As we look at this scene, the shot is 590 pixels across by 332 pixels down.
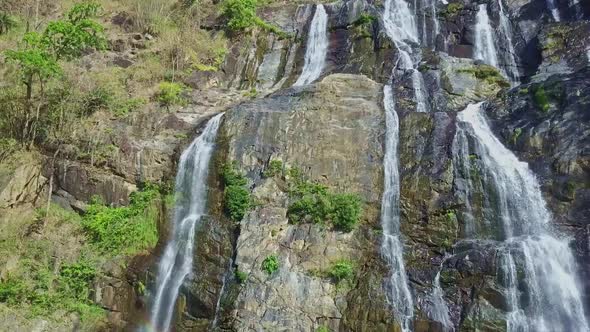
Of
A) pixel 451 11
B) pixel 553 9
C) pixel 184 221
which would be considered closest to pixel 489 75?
pixel 451 11

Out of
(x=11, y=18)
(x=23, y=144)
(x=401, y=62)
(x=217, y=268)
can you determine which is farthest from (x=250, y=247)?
(x=11, y=18)

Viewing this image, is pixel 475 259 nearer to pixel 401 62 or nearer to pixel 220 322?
pixel 220 322

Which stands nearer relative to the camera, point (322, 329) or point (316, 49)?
point (322, 329)

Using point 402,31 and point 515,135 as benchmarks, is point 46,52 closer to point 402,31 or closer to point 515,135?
point 402,31

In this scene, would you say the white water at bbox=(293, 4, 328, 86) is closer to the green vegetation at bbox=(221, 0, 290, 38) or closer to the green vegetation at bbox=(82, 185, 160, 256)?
the green vegetation at bbox=(221, 0, 290, 38)

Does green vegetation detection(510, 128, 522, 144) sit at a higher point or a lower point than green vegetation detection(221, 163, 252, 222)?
A: higher

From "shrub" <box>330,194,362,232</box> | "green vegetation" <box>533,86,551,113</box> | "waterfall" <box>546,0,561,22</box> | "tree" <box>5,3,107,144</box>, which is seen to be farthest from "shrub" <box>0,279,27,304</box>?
"waterfall" <box>546,0,561,22</box>

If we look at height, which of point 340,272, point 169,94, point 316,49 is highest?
point 316,49
